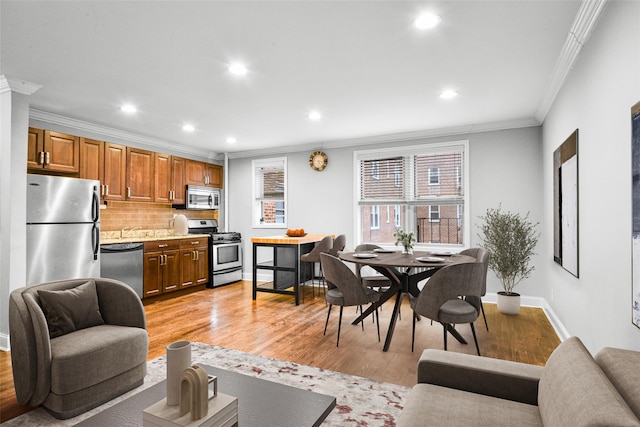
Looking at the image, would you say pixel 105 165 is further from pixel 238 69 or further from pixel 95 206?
pixel 238 69

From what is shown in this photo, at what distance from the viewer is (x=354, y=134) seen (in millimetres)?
5578

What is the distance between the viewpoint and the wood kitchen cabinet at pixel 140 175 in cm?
529

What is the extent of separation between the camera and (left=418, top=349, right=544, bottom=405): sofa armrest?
1534 millimetres

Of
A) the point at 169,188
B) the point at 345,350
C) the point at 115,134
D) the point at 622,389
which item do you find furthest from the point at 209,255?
the point at 622,389

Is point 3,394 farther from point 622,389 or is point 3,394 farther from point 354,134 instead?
point 354,134

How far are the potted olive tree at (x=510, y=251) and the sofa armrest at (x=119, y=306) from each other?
12.9 ft

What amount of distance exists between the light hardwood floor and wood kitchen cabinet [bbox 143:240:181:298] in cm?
30

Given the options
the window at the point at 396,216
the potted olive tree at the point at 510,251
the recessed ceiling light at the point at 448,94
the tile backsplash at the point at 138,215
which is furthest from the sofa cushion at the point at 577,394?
the tile backsplash at the point at 138,215

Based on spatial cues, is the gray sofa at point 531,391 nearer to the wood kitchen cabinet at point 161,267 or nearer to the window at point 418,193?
the window at point 418,193

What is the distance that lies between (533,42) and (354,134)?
122 inches

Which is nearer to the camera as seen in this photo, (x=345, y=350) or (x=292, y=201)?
(x=345, y=350)

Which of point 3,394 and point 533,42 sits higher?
point 533,42

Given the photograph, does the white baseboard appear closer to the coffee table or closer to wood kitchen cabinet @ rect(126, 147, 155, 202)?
the coffee table

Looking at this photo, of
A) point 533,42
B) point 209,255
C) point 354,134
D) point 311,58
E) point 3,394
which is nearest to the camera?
point 3,394
